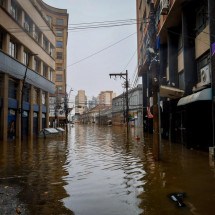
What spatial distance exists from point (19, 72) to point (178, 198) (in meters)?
28.5

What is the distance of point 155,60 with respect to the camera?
13539 millimetres

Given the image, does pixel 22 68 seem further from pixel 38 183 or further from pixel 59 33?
pixel 59 33

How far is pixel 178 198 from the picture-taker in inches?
255

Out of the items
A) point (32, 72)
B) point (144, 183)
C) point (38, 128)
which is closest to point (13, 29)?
point (32, 72)

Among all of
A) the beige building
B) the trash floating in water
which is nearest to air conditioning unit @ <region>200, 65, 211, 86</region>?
the trash floating in water

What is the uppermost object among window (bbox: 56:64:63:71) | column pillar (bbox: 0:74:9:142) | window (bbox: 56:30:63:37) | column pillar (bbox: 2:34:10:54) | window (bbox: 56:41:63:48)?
window (bbox: 56:30:63:37)

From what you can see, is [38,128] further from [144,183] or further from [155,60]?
[144,183]

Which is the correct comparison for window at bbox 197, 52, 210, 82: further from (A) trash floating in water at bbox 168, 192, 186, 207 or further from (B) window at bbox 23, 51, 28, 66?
(B) window at bbox 23, 51, 28, 66

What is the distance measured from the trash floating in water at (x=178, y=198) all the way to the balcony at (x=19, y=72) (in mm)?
24002

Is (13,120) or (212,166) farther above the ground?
(13,120)

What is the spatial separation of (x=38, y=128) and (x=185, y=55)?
2587 cm

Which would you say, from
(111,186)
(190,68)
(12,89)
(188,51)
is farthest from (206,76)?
(12,89)

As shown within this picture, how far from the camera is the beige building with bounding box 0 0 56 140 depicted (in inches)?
1101

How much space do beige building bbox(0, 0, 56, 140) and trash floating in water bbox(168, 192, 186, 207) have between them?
2368cm
